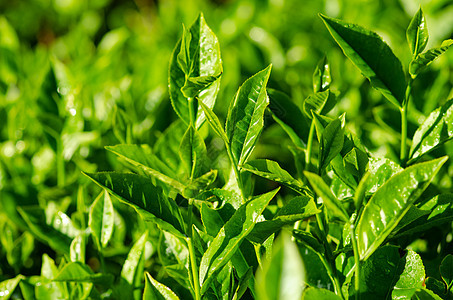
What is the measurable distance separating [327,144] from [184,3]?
1.84m

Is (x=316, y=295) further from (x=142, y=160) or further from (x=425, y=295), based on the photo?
(x=142, y=160)

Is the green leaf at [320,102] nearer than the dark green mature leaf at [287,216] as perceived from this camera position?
No

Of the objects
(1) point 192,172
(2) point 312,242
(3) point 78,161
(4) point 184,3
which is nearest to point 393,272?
(2) point 312,242

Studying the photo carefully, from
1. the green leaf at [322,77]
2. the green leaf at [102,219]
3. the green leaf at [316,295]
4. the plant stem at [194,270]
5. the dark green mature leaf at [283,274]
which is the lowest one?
the green leaf at [102,219]

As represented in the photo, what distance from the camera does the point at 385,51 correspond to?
96 centimetres

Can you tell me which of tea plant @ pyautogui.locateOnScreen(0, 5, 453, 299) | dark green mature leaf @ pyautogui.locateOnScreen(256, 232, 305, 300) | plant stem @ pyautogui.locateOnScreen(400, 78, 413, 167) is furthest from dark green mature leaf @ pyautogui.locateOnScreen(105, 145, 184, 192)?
plant stem @ pyautogui.locateOnScreen(400, 78, 413, 167)

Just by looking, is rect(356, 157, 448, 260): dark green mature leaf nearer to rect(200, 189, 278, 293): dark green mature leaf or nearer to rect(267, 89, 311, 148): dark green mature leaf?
rect(200, 189, 278, 293): dark green mature leaf

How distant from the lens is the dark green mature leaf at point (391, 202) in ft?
2.27

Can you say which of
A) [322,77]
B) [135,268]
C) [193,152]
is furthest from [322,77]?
[135,268]

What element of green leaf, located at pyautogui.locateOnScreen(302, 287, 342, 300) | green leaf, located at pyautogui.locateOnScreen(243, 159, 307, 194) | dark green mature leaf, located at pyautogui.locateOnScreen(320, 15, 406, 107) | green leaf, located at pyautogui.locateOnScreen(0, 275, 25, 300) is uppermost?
dark green mature leaf, located at pyautogui.locateOnScreen(320, 15, 406, 107)

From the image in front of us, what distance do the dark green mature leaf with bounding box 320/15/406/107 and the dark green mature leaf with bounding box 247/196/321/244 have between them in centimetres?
32

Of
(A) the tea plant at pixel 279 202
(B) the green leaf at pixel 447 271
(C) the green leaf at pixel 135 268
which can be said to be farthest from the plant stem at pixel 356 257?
(C) the green leaf at pixel 135 268

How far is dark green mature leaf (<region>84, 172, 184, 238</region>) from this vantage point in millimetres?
823

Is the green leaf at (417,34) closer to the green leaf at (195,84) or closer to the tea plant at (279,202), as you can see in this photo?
the tea plant at (279,202)
